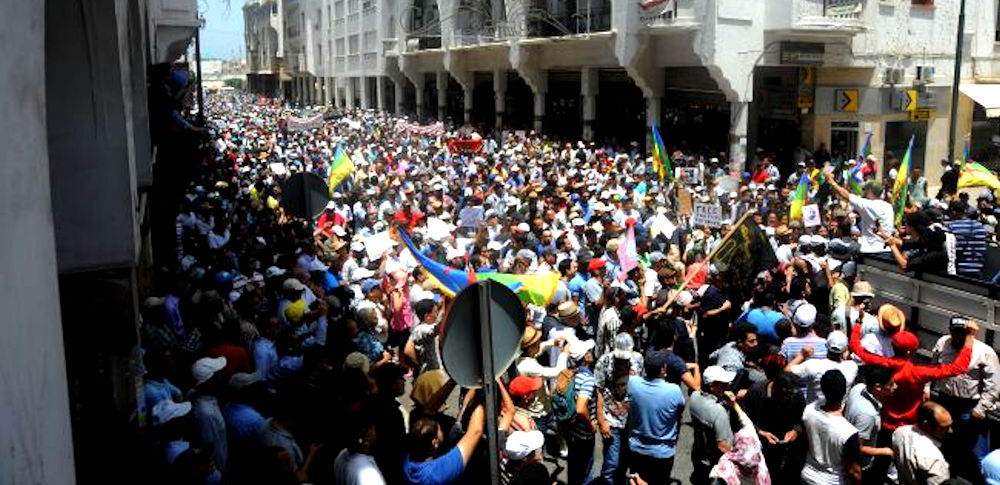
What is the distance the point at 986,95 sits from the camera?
78.6ft

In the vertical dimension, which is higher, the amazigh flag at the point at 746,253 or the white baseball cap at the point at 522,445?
the amazigh flag at the point at 746,253

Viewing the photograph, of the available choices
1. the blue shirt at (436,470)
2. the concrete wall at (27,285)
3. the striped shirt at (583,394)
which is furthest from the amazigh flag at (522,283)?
the concrete wall at (27,285)

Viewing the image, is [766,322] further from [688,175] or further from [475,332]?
[688,175]

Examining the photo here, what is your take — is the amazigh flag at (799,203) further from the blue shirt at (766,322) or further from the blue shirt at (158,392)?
the blue shirt at (158,392)

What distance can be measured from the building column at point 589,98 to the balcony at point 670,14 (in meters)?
5.06

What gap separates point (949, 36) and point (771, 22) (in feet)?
19.4

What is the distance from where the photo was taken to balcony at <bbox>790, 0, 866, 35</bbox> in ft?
71.3

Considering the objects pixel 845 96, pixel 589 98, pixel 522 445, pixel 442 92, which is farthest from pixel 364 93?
pixel 522 445

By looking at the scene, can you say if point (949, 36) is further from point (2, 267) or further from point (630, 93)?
point (2, 267)

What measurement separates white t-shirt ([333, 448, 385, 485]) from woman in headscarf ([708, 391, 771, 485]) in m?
2.08

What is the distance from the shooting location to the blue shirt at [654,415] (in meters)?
5.97

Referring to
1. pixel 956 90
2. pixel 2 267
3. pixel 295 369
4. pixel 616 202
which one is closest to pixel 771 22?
pixel 956 90

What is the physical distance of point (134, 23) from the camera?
8.16 metres

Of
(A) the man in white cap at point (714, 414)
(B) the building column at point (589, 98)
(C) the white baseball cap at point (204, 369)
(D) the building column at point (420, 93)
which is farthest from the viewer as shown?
(D) the building column at point (420, 93)
